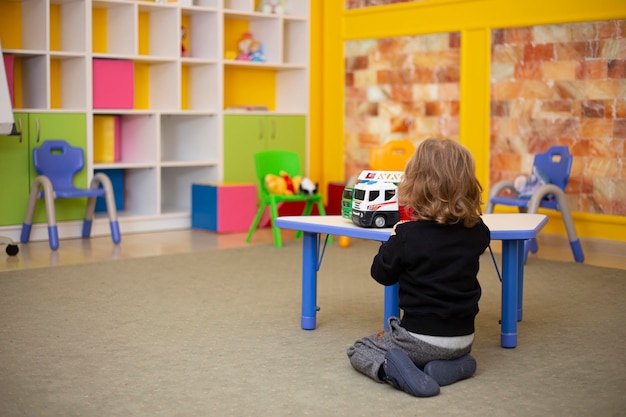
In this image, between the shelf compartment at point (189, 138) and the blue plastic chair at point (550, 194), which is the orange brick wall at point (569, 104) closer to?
the blue plastic chair at point (550, 194)

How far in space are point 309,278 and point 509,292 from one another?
77 cm

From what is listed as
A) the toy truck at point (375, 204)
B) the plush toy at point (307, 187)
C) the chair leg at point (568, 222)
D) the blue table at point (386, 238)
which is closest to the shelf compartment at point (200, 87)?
the plush toy at point (307, 187)

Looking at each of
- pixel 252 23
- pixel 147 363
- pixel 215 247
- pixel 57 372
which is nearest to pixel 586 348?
pixel 147 363

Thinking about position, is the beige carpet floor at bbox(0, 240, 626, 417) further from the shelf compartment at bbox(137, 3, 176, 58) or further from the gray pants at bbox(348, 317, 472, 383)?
the shelf compartment at bbox(137, 3, 176, 58)

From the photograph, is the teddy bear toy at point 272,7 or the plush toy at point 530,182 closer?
the plush toy at point 530,182

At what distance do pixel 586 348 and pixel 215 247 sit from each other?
286 cm

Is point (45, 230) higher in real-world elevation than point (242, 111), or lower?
lower

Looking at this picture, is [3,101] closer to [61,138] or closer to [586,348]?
[61,138]

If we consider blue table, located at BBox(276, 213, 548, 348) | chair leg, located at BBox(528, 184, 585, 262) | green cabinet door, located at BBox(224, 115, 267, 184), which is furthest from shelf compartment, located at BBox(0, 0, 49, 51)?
chair leg, located at BBox(528, 184, 585, 262)

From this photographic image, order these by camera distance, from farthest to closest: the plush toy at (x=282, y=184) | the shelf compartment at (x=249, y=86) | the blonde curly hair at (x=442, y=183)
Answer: the shelf compartment at (x=249, y=86) < the plush toy at (x=282, y=184) < the blonde curly hair at (x=442, y=183)

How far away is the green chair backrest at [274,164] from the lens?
19.4ft

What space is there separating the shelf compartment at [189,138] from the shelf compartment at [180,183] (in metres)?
0.09

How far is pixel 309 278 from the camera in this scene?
11.4ft

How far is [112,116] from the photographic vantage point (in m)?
6.29
